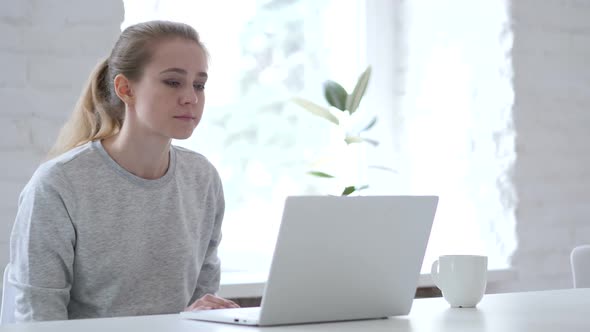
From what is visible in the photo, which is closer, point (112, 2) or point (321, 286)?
point (321, 286)

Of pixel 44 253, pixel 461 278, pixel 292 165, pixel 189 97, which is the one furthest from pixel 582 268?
pixel 292 165

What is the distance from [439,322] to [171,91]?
0.91 m

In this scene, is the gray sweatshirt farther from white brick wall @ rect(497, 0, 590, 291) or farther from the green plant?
white brick wall @ rect(497, 0, 590, 291)

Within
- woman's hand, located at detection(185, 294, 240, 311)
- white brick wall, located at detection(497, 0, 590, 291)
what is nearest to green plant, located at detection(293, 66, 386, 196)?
white brick wall, located at detection(497, 0, 590, 291)

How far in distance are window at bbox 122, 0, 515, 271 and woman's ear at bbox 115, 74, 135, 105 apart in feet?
3.44

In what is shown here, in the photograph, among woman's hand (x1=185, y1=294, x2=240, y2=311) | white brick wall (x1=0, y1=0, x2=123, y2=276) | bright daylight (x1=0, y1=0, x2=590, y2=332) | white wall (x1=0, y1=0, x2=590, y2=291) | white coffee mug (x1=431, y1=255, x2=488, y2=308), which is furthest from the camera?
white wall (x1=0, y1=0, x2=590, y2=291)

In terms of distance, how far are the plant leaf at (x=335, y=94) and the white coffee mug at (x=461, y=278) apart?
1552 mm

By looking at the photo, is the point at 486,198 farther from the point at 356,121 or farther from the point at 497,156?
the point at 356,121

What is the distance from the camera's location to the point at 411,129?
3.41 meters

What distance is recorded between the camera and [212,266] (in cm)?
207

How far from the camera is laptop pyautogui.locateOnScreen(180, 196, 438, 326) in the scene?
1.16m

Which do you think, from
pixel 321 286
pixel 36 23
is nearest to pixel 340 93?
pixel 36 23

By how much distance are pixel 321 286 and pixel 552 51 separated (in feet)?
7.39

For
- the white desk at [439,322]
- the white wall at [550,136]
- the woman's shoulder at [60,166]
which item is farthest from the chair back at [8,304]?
the white wall at [550,136]
